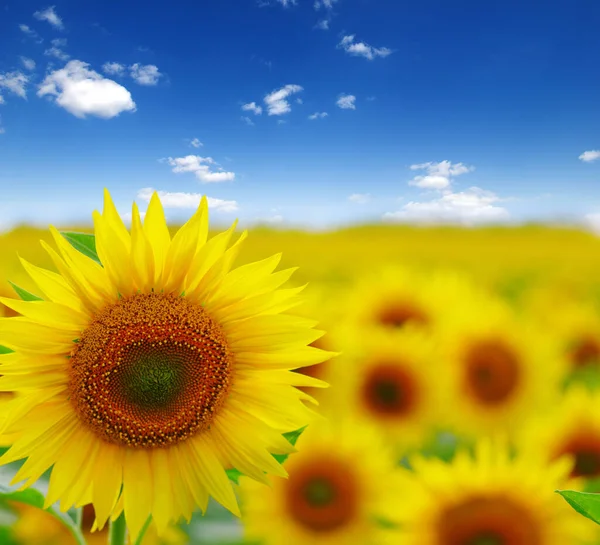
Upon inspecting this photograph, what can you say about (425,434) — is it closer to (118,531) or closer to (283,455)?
(283,455)

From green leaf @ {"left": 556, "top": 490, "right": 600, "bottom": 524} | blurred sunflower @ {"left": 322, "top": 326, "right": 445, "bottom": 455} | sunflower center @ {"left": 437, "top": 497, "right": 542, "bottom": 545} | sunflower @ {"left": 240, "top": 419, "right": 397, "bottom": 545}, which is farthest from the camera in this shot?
blurred sunflower @ {"left": 322, "top": 326, "right": 445, "bottom": 455}

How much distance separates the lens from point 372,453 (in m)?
2.57

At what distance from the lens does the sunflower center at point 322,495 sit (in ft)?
8.33

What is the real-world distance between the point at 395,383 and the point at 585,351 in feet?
5.31

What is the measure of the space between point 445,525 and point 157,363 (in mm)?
1264

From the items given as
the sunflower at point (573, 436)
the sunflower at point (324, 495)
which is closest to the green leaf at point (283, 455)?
the sunflower at point (324, 495)

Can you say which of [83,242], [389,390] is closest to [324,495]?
[389,390]

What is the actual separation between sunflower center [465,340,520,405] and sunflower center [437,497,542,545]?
1234mm

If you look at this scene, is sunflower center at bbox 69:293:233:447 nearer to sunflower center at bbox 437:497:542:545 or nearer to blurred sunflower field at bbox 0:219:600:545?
blurred sunflower field at bbox 0:219:600:545

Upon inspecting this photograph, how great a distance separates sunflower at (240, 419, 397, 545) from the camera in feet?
8.23

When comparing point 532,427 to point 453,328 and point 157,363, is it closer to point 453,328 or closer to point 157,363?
point 453,328

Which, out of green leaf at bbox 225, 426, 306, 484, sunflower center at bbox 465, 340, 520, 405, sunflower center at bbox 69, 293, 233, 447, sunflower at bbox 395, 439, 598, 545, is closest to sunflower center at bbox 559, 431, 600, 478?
sunflower at bbox 395, 439, 598, 545

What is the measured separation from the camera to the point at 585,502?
88 centimetres

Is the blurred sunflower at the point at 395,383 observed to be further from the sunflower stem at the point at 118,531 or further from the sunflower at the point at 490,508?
the sunflower stem at the point at 118,531
